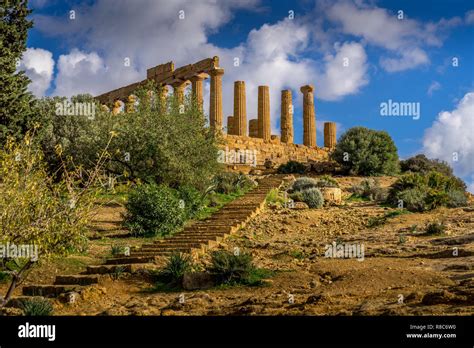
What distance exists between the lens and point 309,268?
55.1 feet

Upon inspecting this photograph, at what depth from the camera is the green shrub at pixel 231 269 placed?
1553 cm

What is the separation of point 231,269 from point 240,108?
35275mm

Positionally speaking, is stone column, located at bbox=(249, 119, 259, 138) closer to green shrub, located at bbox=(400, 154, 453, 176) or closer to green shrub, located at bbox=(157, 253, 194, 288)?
green shrub, located at bbox=(400, 154, 453, 176)

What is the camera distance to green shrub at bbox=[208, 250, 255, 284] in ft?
51.0

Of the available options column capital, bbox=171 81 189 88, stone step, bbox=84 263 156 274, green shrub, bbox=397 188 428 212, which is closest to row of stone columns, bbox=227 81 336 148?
column capital, bbox=171 81 189 88

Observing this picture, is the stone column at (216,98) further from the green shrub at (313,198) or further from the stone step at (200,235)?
the stone step at (200,235)

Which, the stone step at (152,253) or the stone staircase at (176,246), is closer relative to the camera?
the stone staircase at (176,246)

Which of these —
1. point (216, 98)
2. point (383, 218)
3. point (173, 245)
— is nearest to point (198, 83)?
point (216, 98)

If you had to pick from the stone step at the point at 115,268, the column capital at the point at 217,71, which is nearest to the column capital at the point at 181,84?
the column capital at the point at 217,71

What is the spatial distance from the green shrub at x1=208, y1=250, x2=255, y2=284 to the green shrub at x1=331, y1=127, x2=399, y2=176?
89.2 feet

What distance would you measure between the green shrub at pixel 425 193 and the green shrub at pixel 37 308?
60.7 feet

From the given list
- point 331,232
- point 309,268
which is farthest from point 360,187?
point 309,268
